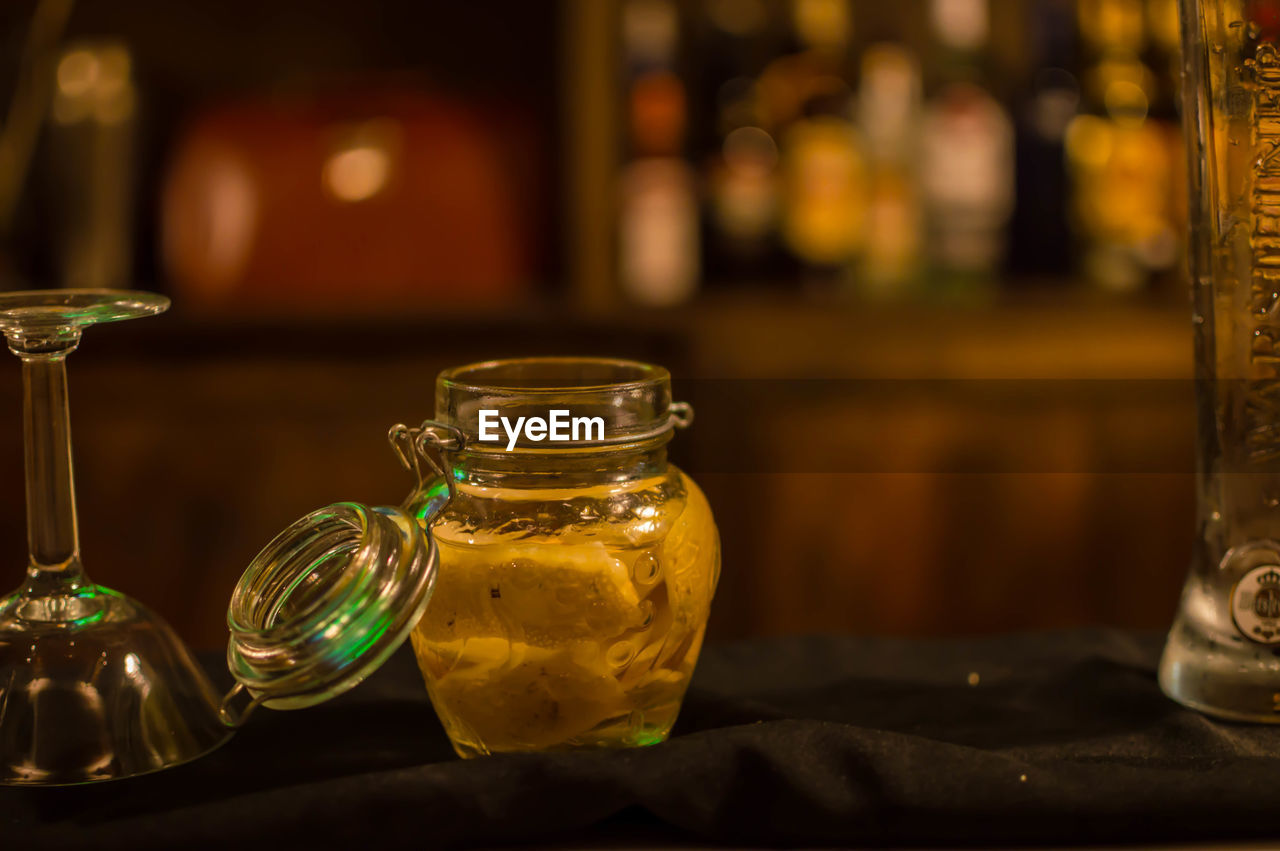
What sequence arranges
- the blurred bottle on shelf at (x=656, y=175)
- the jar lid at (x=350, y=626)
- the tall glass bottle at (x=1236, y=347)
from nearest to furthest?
the jar lid at (x=350, y=626), the tall glass bottle at (x=1236, y=347), the blurred bottle on shelf at (x=656, y=175)

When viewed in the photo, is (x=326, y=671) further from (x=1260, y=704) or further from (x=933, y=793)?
(x=1260, y=704)

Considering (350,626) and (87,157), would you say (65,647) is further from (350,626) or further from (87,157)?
(87,157)

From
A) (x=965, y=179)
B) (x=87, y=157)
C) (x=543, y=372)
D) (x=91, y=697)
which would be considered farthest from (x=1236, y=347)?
(x=87, y=157)

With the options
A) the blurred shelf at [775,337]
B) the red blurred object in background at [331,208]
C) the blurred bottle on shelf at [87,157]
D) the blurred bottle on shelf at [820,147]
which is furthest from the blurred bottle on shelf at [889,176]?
the blurred bottle on shelf at [87,157]

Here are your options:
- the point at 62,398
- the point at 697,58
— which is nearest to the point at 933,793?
the point at 62,398

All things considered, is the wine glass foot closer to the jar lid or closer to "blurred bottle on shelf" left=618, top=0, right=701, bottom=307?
the jar lid

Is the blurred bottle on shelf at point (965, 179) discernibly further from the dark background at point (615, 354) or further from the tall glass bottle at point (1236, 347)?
the tall glass bottle at point (1236, 347)

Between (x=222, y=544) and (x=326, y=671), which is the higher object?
(x=326, y=671)
